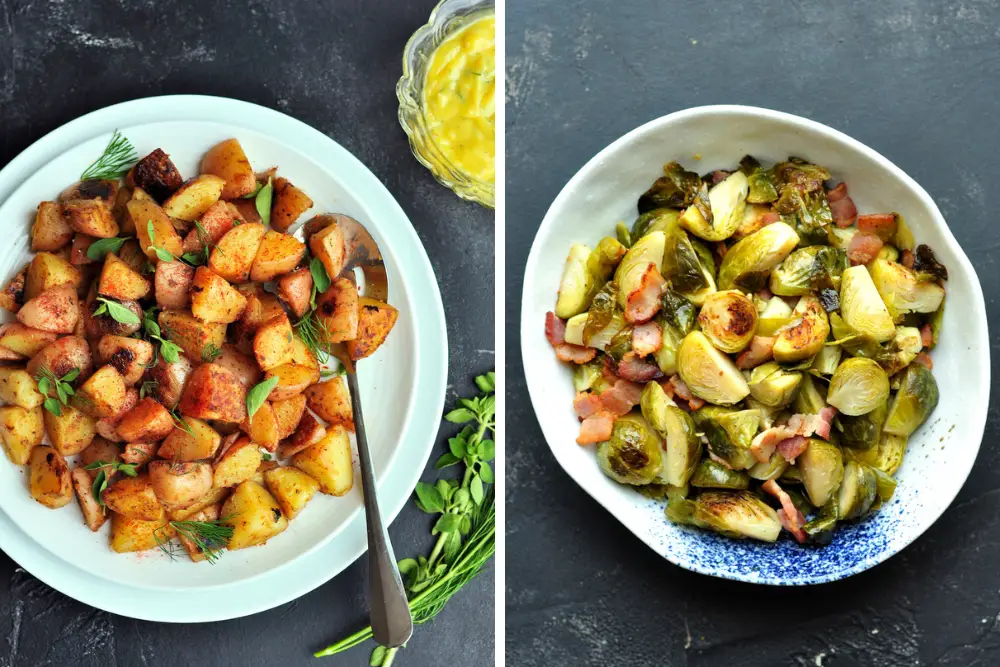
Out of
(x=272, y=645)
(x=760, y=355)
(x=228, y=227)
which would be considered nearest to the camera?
(x=760, y=355)

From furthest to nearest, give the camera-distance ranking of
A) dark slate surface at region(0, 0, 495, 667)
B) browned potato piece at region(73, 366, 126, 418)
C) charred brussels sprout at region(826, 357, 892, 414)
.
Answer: dark slate surface at region(0, 0, 495, 667)
browned potato piece at region(73, 366, 126, 418)
charred brussels sprout at region(826, 357, 892, 414)

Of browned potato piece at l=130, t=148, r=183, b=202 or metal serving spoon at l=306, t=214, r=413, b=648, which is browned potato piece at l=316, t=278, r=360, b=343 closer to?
metal serving spoon at l=306, t=214, r=413, b=648

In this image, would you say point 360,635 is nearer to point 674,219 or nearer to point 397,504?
point 397,504

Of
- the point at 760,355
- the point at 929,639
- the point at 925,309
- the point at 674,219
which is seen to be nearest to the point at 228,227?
the point at 674,219

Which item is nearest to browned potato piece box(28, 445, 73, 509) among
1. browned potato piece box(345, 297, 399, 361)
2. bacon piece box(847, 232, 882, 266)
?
browned potato piece box(345, 297, 399, 361)

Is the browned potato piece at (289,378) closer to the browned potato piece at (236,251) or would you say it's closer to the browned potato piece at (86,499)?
the browned potato piece at (236,251)

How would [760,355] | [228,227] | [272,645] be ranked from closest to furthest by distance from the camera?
1. [760,355]
2. [228,227]
3. [272,645]
